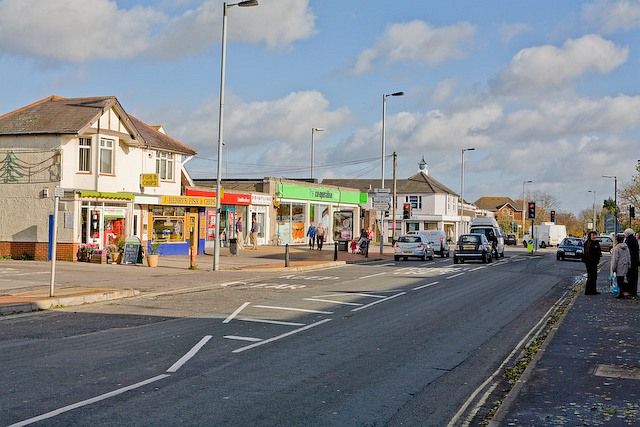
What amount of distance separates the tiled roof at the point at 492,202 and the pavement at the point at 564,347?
13366 cm

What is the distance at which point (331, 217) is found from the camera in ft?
198

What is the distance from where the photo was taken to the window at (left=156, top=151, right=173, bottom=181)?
3650 centimetres

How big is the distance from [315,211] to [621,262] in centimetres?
3924

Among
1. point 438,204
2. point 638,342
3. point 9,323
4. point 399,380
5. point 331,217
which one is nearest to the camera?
point 399,380

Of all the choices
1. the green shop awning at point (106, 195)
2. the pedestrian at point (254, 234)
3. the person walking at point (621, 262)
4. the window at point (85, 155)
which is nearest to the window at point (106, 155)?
the window at point (85, 155)

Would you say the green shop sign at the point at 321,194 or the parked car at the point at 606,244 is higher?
the green shop sign at the point at 321,194

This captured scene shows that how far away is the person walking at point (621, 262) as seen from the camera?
19402mm

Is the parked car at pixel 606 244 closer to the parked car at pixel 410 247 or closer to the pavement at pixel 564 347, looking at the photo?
the parked car at pixel 410 247

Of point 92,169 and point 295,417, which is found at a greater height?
point 92,169

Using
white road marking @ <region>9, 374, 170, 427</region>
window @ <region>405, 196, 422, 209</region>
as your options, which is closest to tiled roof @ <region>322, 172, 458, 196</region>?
window @ <region>405, 196, 422, 209</region>

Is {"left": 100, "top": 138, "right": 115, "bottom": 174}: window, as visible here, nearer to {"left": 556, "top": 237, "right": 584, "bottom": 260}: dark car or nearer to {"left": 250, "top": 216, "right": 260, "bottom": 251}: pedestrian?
{"left": 250, "top": 216, "right": 260, "bottom": 251}: pedestrian

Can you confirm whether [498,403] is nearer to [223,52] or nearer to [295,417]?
[295,417]

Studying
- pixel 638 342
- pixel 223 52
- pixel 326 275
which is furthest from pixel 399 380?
pixel 223 52

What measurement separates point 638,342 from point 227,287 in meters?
13.0
